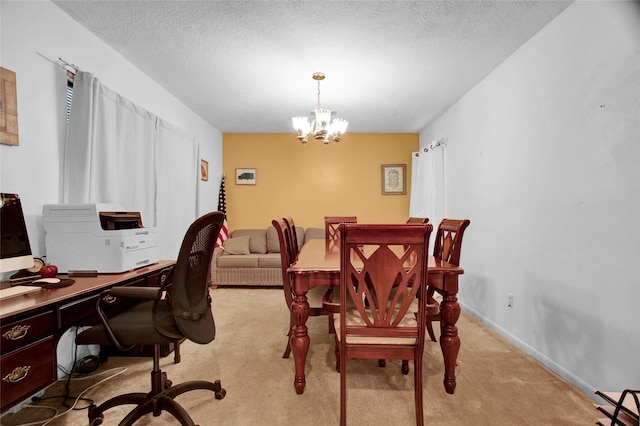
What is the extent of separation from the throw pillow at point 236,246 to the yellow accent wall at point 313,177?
647 millimetres


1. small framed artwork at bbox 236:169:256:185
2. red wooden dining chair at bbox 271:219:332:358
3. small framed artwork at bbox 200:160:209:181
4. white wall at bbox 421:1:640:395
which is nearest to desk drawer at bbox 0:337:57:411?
red wooden dining chair at bbox 271:219:332:358

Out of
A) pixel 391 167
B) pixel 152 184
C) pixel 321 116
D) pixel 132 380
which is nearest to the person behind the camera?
pixel 132 380

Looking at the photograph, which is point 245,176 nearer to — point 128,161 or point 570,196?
point 128,161

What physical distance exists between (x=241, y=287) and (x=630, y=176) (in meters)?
4.25

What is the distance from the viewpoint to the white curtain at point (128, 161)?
2211 mm

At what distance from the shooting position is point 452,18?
2.20 m

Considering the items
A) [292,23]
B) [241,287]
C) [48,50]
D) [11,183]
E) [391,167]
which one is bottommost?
[241,287]

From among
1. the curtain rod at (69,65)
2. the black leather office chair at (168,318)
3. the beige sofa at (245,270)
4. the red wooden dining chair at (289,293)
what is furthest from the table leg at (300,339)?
the beige sofa at (245,270)

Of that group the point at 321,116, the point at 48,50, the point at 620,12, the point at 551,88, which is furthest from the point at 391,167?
the point at 48,50

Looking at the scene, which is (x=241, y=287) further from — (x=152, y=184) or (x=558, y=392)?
(x=558, y=392)

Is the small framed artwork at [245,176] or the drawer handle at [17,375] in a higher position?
the small framed artwork at [245,176]

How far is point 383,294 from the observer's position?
150cm

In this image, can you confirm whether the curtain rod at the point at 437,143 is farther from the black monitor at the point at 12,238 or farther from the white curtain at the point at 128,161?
the black monitor at the point at 12,238

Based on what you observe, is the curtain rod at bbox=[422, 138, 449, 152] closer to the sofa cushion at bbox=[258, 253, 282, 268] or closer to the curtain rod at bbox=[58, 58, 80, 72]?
the sofa cushion at bbox=[258, 253, 282, 268]
